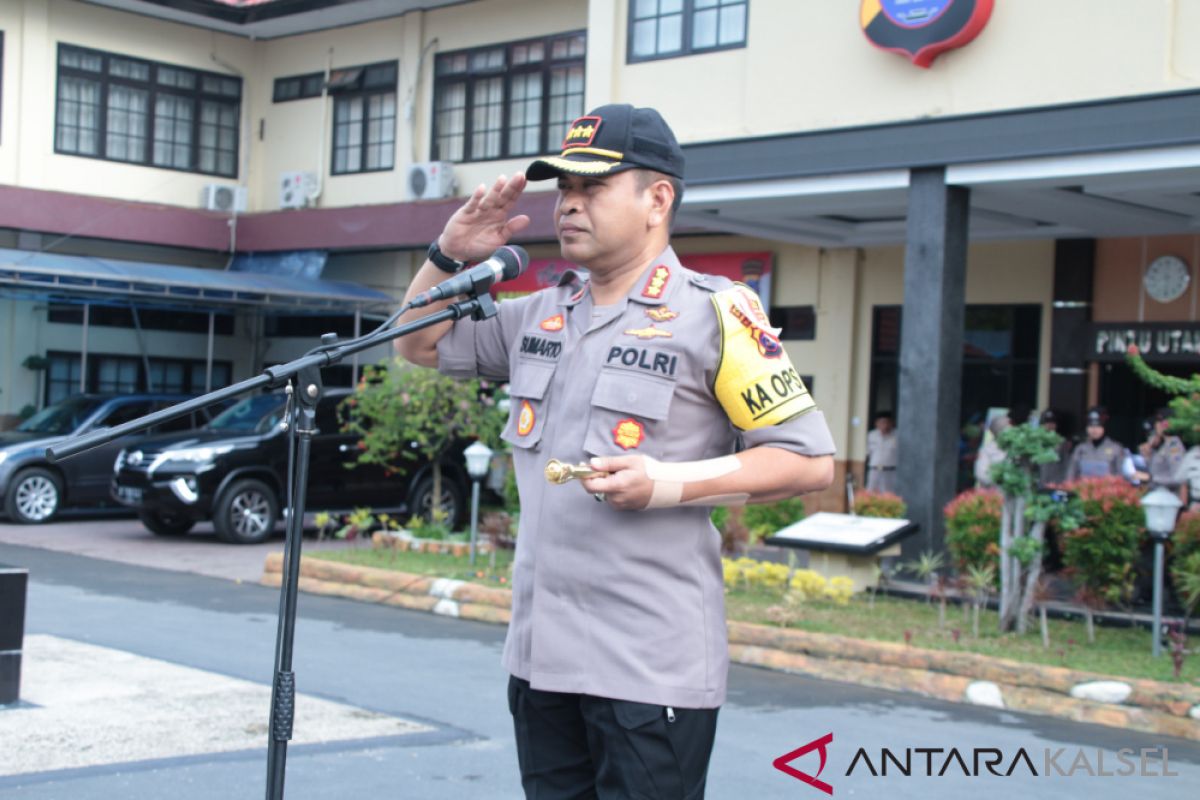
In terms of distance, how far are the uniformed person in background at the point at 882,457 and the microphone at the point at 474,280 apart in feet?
47.1

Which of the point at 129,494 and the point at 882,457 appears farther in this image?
the point at 882,457

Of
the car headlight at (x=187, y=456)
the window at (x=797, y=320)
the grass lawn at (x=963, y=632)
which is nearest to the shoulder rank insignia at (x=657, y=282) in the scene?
the grass lawn at (x=963, y=632)

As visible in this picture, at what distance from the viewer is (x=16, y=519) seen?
1783 cm

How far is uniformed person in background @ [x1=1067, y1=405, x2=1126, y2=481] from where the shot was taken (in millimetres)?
14227

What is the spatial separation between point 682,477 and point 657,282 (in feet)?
1.68

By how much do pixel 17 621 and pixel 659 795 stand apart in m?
5.36

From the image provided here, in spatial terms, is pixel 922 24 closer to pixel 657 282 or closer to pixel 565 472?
pixel 657 282

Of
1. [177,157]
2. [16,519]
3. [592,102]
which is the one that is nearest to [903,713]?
[592,102]

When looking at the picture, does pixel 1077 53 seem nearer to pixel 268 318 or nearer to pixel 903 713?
pixel 903 713

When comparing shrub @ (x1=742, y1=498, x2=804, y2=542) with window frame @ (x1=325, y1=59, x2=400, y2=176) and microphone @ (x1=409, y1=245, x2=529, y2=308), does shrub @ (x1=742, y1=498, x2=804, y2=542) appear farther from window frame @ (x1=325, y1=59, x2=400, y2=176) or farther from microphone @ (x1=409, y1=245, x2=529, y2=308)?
window frame @ (x1=325, y1=59, x2=400, y2=176)

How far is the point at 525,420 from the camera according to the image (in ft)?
10.7

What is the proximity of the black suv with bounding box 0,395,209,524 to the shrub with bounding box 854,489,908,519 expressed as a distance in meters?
8.94

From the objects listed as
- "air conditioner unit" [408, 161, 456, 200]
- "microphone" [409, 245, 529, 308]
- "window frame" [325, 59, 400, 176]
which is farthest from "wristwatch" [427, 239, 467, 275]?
"window frame" [325, 59, 400, 176]

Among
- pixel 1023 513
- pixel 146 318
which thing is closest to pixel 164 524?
pixel 146 318
